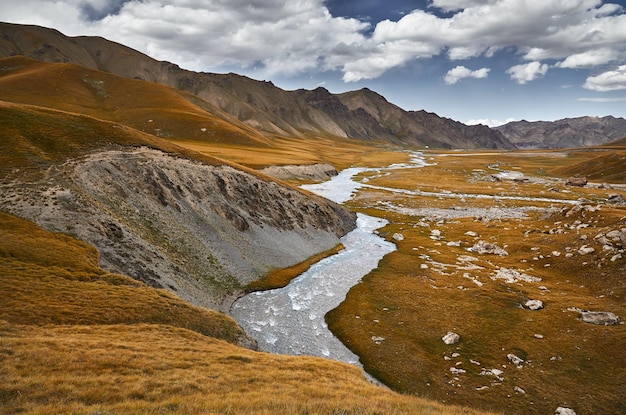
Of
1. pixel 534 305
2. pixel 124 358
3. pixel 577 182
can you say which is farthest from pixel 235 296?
pixel 577 182

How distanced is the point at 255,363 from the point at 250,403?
934 centimetres

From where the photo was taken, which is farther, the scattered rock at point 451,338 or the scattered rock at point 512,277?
the scattered rock at point 512,277

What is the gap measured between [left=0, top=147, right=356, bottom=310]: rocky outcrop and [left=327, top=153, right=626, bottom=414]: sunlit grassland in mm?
18652

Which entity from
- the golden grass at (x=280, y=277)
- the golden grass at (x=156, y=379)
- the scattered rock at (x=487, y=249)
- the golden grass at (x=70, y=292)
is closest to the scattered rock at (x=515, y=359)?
the golden grass at (x=156, y=379)

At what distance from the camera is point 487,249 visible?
3159 inches

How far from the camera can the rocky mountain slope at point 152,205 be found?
47.1m

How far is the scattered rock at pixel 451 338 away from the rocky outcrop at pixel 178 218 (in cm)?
2973

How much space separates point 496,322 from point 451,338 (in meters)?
8.44

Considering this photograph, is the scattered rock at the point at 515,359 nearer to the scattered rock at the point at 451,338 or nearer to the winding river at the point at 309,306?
the scattered rock at the point at 451,338

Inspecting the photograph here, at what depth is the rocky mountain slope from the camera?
47.1 meters

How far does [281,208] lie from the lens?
85.1 m

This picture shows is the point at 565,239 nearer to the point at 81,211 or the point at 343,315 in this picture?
the point at 343,315

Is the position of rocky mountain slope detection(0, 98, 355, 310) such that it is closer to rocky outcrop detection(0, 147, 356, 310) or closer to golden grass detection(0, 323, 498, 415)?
rocky outcrop detection(0, 147, 356, 310)

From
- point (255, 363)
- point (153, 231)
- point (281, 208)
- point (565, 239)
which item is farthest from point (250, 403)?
Result: point (565, 239)
